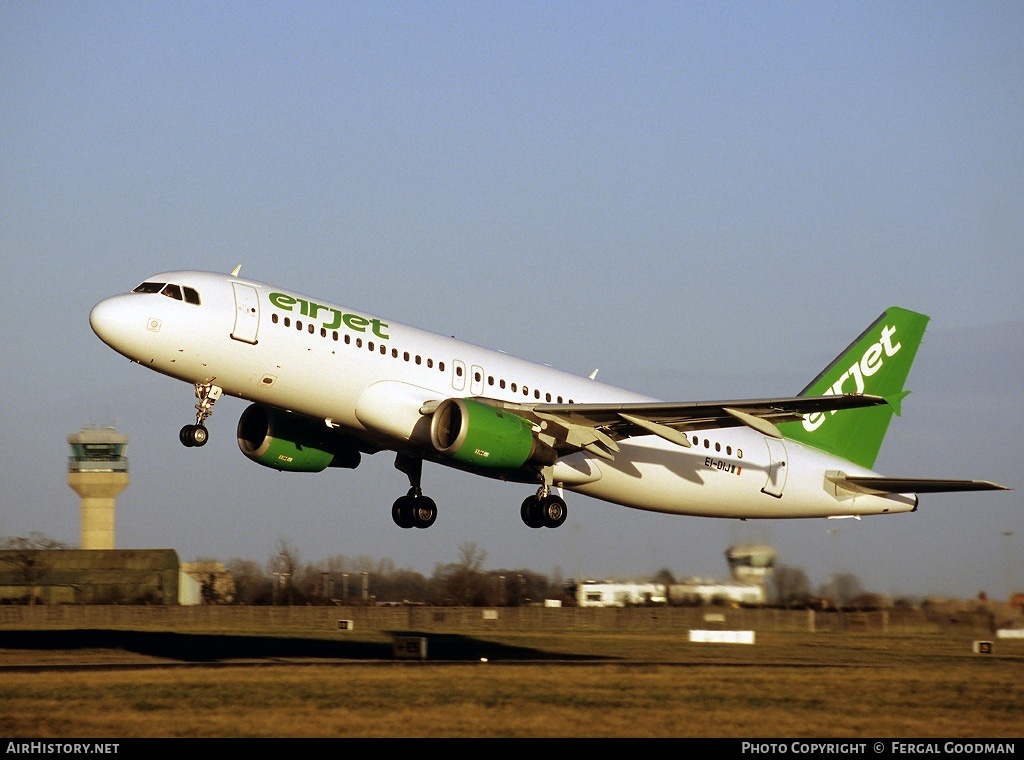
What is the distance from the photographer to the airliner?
3362cm

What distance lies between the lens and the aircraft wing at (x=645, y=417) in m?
35.5

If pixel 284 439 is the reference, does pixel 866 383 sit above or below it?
above

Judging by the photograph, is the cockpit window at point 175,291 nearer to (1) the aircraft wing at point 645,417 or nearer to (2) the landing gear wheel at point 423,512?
(1) the aircraft wing at point 645,417

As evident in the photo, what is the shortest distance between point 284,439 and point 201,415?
16.7ft

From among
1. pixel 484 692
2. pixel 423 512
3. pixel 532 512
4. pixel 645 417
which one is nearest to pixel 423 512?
pixel 423 512

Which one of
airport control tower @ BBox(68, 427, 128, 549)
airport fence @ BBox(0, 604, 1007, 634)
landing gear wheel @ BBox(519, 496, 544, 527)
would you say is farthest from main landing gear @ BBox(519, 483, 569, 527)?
airport control tower @ BBox(68, 427, 128, 549)

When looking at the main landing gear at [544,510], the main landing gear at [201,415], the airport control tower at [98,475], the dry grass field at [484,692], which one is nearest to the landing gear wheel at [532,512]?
the main landing gear at [544,510]

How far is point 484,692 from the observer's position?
94.0ft

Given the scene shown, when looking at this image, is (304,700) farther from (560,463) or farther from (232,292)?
(560,463)

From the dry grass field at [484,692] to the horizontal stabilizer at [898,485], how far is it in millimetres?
5067

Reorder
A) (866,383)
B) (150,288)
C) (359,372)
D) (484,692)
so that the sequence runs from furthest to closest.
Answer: (866,383) → (359,372) → (150,288) → (484,692)

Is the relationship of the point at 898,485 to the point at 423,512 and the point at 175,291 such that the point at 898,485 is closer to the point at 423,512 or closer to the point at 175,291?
the point at 423,512

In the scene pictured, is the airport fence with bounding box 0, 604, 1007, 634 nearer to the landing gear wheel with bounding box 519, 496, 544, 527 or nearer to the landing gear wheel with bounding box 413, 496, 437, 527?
the landing gear wheel with bounding box 413, 496, 437, 527
